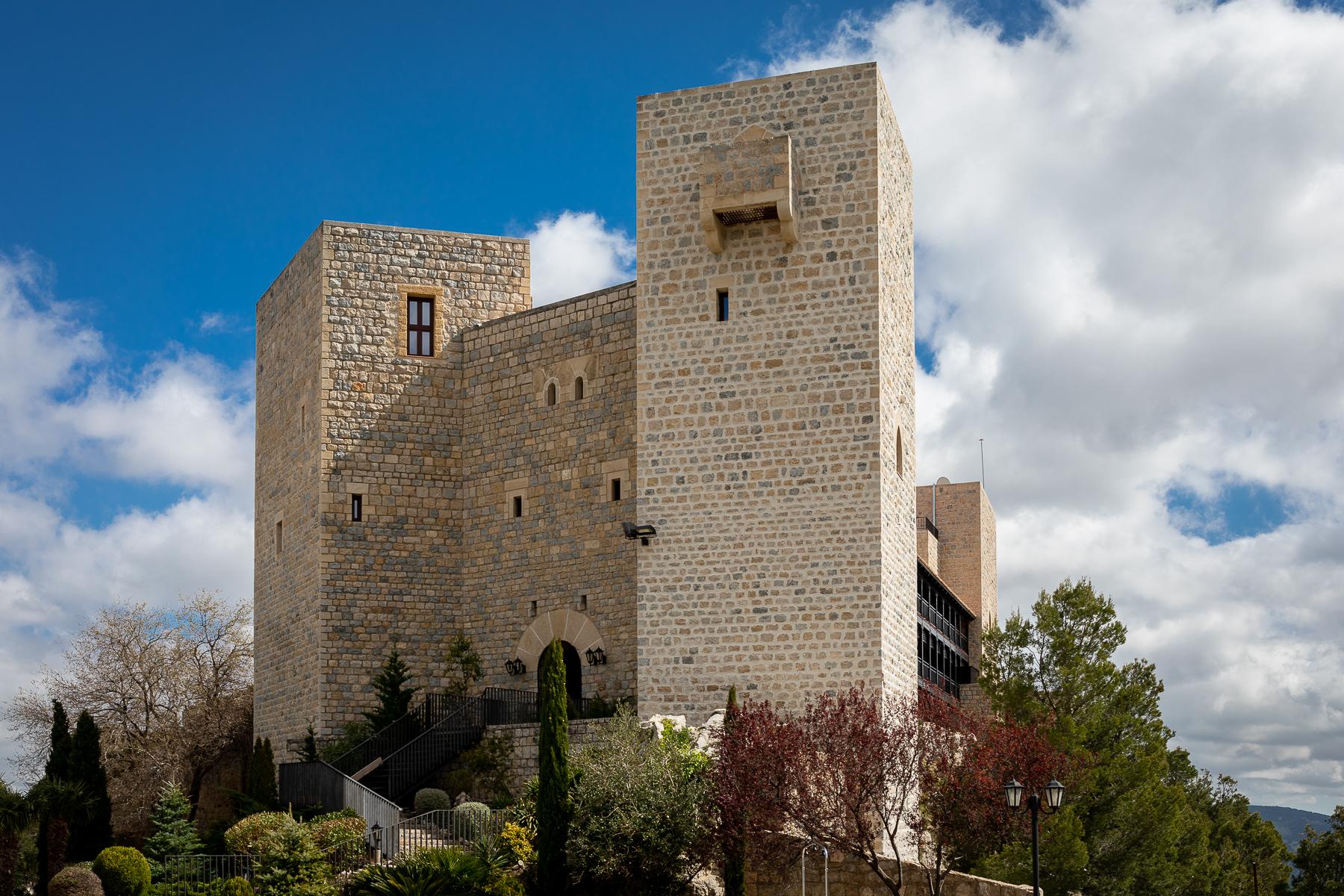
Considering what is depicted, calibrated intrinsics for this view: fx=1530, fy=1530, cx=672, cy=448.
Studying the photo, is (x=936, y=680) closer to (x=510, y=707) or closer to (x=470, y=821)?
(x=510, y=707)

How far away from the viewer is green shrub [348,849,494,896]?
18094 millimetres

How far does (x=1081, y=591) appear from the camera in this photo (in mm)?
25375

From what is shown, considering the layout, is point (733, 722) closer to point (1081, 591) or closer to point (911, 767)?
point (911, 767)

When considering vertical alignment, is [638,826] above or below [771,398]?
below

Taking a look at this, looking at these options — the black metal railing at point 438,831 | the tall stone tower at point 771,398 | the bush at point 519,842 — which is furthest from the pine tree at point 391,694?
the bush at point 519,842

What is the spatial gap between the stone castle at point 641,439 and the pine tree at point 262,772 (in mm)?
551

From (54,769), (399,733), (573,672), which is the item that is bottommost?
(54,769)

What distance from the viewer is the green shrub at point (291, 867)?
60.9ft

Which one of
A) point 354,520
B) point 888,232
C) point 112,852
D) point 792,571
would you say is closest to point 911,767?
point 792,571

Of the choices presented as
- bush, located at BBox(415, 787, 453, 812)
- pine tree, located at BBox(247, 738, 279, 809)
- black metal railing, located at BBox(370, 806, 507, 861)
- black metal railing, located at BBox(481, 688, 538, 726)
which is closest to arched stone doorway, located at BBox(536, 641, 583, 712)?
black metal railing, located at BBox(481, 688, 538, 726)

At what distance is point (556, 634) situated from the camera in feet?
82.4

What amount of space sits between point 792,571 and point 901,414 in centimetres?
331

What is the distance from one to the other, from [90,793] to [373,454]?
7.30m

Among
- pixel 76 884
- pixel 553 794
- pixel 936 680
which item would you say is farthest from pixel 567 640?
pixel 936 680
